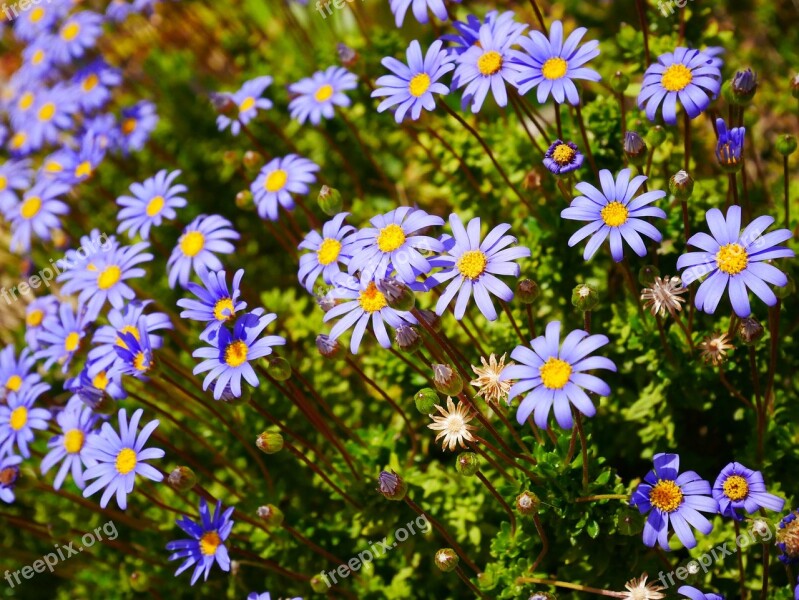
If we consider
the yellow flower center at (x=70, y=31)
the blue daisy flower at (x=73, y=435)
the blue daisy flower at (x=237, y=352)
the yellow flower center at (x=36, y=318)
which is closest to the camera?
the blue daisy flower at (x=237, y=352)

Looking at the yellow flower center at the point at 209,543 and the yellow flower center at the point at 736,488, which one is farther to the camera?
the yellow flower center at the point at 209,543

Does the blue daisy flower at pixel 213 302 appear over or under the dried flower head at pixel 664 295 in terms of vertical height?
under

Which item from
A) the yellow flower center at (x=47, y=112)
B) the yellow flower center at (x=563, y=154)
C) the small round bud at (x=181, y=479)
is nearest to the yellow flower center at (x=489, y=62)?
the yellow flower center at (x=563, y=154)

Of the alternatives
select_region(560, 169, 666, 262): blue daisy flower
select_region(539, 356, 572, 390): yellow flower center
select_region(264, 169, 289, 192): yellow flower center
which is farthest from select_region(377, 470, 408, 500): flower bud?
select_region(264, 169, 289, 192): yellow flower center

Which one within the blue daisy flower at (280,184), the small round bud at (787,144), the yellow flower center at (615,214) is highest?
the blue daisy flower at (280,184)

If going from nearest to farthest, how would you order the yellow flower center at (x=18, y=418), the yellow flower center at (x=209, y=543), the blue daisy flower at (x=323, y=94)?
1. the yellow flower center at (x=209, y=543)
2. the yellow flower center at (x=18, y=418)
3. the blue daisy flower at (x=323, y=94)

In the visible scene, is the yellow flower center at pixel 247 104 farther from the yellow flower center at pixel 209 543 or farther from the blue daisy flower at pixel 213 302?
the yellow flower center at pixel 209 543

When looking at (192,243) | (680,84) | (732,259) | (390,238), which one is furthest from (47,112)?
(732,259)

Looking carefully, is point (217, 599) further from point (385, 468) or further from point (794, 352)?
point (794, 352)
